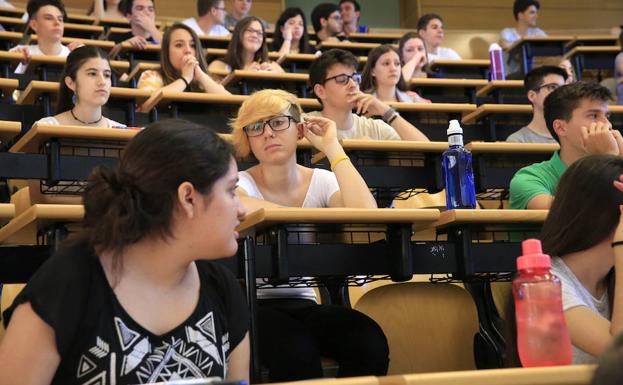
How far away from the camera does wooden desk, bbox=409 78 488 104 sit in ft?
15.1

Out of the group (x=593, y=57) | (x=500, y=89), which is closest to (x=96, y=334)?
(x=500, y=89)

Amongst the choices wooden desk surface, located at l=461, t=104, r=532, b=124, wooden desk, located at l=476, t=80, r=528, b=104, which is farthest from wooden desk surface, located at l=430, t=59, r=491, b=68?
wooden desk surface, located at l=461, t=104, r=532, b=124

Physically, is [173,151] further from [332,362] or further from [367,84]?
[367,84]

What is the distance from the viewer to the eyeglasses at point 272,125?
2.33 m

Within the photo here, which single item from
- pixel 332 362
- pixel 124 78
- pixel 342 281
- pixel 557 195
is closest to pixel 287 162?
pixel 342 281

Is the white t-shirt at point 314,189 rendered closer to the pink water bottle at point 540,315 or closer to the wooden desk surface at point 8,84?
the pink water bottle at point 540,315

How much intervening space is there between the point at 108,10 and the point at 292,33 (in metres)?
1.47

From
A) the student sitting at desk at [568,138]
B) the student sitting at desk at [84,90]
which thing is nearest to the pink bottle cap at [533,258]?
the student sitting at desk at [568,138]

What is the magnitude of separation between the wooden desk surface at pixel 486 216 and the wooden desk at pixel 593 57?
416 centimetres

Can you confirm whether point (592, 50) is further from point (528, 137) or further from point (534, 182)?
point (534, 182)

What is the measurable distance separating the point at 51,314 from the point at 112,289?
0.10 m

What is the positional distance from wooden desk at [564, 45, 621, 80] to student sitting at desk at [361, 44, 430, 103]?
7.26 ft

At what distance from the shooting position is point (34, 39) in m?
5.07

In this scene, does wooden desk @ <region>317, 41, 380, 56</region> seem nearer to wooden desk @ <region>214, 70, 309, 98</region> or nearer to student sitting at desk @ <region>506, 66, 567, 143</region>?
wooden desk @ <region>214, 70, 309, 98</region>
